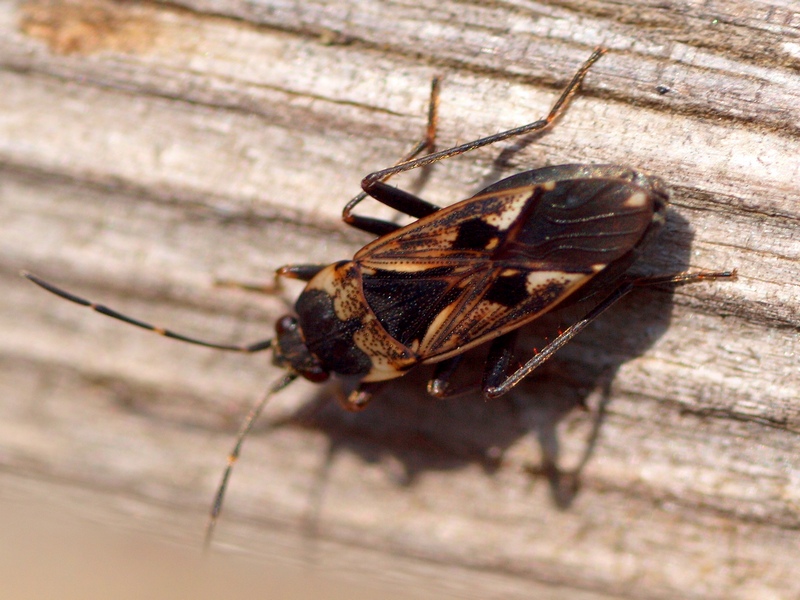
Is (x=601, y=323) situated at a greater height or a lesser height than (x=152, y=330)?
greater

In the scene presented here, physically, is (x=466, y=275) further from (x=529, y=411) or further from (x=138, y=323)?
(x=138, y=323)

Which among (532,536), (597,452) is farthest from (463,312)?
(532,536)

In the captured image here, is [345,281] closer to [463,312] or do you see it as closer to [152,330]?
[463,312]

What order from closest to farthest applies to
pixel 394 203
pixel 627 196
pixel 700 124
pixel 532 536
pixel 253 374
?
pixel 627 196
pixel 700 124
pixel 394 203
pixel 532 536
pixel 253 374

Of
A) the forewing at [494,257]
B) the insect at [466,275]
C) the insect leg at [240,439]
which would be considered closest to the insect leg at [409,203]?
Result: the insect at [466,275]

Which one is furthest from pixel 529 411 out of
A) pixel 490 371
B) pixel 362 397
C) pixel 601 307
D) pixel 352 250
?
pixel 352 250

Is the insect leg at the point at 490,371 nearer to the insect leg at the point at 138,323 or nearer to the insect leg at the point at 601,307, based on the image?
the insect leg at the point at 601,307
